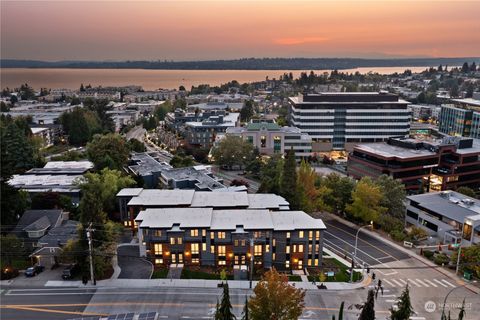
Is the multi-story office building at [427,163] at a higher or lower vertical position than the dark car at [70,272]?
higher

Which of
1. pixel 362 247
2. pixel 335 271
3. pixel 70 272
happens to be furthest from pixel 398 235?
pixel 70 272

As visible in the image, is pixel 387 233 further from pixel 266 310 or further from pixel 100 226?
pixel 100 226

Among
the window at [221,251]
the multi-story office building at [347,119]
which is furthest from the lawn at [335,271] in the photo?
the multi-story office building at [347,119]

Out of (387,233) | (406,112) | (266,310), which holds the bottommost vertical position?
(387,233)

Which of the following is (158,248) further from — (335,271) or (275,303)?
(335,271)

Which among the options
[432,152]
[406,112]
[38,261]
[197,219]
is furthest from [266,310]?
[406,112]

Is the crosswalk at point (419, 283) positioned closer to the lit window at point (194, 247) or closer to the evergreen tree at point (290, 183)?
the evergreen tree at point (290, 183)

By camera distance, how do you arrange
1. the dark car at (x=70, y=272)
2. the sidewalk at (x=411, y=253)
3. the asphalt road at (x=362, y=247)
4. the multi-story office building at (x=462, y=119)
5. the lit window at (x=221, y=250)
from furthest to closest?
the multi-story office building at (x=462, y=119) → the asphalt road at (x=362, y=247) → the lit window at (x=221, y=250) → the sidewalk at (x=411, y=253) → the dark car at (x=70, y=272)
